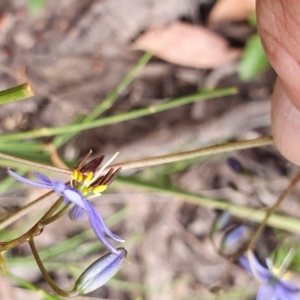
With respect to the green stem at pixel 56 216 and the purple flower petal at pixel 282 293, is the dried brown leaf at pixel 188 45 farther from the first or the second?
the green stem at pixel 56 216

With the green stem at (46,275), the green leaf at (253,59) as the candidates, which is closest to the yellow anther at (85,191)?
the green stem at (46,275)

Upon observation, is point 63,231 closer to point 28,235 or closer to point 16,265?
point 16,265

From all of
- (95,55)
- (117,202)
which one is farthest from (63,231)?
(95,55)

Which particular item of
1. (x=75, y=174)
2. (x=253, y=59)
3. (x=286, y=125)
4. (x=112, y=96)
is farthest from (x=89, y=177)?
(x=253, y=59)

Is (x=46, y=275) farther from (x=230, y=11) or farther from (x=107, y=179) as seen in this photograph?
(x=230, y=11)

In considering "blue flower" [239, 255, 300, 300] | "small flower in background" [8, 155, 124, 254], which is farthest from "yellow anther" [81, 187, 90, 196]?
"blue flower" [239, 255, 300, 300]

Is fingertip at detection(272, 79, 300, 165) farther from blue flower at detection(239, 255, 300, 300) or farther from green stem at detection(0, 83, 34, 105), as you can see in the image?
green stem at detection(0, 83, 34, 105)
